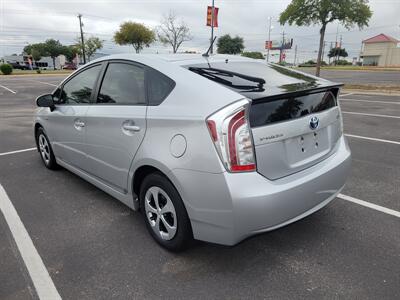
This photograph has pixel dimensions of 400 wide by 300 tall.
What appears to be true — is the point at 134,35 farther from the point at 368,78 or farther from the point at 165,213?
the point at 165,213

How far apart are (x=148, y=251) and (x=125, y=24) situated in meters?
53.2

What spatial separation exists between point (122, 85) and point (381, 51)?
84705 millimetres

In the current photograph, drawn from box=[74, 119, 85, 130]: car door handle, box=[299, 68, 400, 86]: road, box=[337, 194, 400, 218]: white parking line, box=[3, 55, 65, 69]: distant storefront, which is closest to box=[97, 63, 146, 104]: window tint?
box=[74, 119, 85, 130]: car door handle

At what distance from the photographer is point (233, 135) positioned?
216 cm

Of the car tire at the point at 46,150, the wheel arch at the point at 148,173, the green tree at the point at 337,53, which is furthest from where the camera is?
the green tree at the point at 337,53

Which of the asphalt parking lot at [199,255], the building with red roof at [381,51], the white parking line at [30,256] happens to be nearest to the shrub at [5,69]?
the asphalt parking lot at [199,255]

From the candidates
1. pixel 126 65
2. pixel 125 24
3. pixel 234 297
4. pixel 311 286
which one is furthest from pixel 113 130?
pixel 125 24

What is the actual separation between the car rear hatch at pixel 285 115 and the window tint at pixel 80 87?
139 centimetres

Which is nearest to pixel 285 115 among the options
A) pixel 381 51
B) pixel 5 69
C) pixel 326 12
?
pixel 326 12

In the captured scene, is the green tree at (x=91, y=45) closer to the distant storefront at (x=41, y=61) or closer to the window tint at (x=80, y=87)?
the distant storefront at (x=41, y=61)

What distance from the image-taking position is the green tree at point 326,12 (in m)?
18.1

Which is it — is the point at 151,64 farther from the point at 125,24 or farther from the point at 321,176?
the point at 125,24

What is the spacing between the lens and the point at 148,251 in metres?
2.80

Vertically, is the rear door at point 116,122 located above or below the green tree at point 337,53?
below
